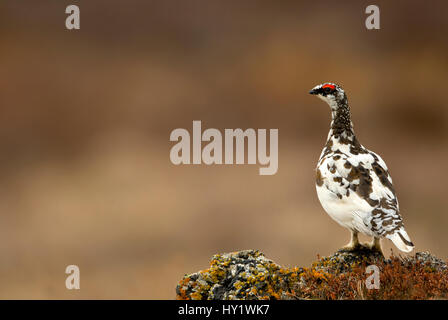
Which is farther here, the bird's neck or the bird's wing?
the bird's neck

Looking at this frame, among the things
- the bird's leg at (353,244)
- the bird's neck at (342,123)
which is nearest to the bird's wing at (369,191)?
the bird's neck at (342,123)

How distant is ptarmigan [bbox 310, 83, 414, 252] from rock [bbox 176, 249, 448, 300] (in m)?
0.40

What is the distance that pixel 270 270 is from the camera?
6.14 metres

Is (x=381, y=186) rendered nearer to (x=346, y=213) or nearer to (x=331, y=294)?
(x=346, y=213)

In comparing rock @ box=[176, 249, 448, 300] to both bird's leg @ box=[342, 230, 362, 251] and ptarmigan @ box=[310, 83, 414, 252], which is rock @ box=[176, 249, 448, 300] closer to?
bird's leg @ box=[342, 230, 362, 251]

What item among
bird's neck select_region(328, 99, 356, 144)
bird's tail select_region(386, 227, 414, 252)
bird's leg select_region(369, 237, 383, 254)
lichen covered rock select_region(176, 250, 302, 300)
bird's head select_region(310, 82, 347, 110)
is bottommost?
lichen covered rock select_region(176, 250, 302, 300)

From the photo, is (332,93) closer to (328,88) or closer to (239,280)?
(328,88)

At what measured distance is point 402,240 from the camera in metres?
5.71

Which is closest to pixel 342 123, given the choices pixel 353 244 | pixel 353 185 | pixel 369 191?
pixel 353 185

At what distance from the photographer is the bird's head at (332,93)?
656 centimetres

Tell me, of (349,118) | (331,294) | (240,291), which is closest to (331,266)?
(331,294)

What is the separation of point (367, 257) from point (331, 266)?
19.3 inches

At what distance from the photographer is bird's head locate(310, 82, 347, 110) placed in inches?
258

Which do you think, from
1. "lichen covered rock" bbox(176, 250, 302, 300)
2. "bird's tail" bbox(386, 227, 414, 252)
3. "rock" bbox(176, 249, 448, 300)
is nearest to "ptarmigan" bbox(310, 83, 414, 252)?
"bird's tail" bbox(386, 227, 414, 252)
